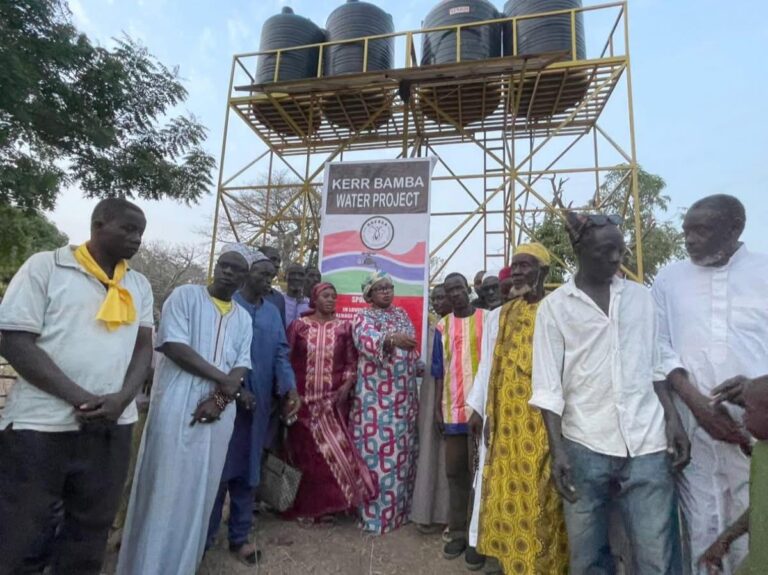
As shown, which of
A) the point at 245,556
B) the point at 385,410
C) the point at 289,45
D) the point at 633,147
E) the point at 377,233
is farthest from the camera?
the point at 289,45

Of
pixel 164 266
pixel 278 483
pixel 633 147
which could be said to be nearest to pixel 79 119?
pixel 278 483

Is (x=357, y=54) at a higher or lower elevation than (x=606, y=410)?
higher

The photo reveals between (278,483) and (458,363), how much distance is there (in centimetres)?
157

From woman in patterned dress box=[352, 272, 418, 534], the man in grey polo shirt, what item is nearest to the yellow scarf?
the man in grey polo shirt

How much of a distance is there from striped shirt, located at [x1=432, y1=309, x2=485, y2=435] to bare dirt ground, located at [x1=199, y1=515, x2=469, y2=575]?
81cm

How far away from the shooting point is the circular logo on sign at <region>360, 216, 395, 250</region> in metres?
5.22

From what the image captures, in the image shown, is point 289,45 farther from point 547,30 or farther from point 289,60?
point 547,30

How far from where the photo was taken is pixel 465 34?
23.9 feet

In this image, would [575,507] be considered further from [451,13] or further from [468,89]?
[451,13]

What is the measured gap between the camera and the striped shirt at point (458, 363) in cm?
335

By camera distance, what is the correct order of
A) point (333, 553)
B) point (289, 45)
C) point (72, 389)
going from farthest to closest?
point (289, 45) < point (333, 553) < point (72, 389)

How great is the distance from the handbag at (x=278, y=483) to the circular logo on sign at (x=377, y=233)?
250cm

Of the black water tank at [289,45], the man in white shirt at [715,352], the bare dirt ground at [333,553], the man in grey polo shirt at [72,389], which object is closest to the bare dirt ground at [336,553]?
the bare dirt ground at [333,553]

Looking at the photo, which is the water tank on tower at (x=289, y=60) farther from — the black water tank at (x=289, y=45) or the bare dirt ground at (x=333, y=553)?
the bare dirt ground at (x=333, y=553)
